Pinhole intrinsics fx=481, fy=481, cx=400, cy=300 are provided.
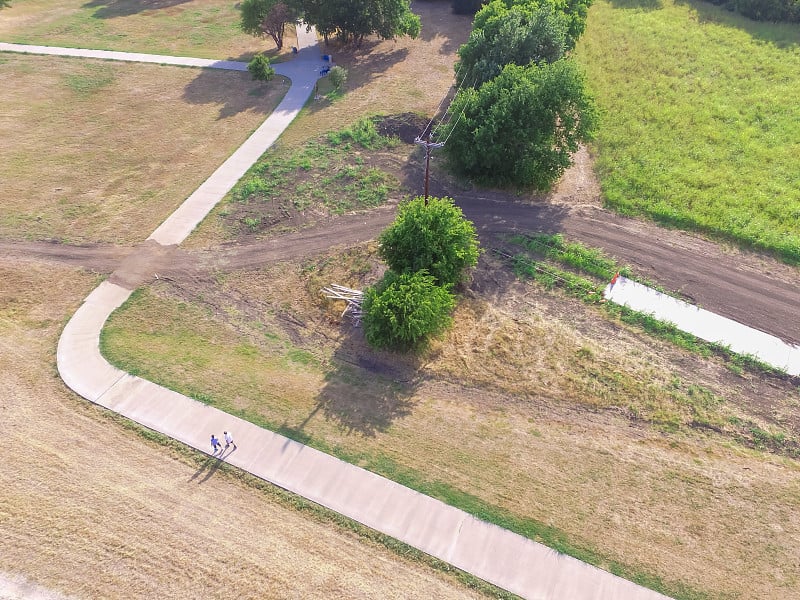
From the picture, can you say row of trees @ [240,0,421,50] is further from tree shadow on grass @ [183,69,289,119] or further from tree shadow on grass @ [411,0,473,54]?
tree shadow on grass @ [183,69,289,119]

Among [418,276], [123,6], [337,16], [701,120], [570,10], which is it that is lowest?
[418,276]

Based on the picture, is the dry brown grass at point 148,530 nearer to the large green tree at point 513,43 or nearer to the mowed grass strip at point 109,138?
the mowed grass strip at point 109,138

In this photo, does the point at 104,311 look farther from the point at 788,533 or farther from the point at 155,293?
the point at 788,533

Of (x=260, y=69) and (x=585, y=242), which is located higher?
(x=260, y=69)

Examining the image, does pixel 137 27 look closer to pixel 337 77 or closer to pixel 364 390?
pixel 337 77

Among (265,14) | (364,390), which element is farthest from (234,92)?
(364,390)

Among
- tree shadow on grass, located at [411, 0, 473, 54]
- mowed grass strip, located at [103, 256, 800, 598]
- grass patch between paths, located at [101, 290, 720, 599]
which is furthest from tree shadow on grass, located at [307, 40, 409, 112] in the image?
grass patch between paths, located at [101, 290, 720, 599]

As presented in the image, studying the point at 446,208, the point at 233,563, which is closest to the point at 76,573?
the point at 233,563
